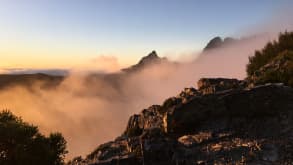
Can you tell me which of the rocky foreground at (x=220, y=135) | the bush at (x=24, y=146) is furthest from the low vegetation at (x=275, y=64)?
the bush at (x=24, y=146)

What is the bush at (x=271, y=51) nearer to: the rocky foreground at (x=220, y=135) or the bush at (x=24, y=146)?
the rocky foreground at (x=220, y=135)

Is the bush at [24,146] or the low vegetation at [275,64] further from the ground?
the low vegetation at [275,64]

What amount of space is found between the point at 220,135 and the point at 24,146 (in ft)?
55.4

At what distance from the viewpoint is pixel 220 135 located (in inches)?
958

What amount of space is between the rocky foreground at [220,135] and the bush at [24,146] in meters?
5.24

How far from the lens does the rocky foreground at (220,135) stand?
68.6 ft

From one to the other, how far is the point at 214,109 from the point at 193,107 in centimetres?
146

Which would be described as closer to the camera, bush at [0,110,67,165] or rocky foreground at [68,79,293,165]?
rocky foreground at [68,79,293,165]

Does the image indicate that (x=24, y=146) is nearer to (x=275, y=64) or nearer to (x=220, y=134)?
(x=220, y=134)

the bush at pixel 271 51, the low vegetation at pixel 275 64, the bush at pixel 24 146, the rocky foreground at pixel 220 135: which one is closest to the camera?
the rocky foreground at pixel 220 135

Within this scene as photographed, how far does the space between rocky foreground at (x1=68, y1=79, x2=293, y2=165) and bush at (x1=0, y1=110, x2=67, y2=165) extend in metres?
5.24

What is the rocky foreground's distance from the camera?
2092cm

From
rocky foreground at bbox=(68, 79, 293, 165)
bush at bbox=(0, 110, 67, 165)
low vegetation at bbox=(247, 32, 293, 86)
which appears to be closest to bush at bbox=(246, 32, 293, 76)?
low vegetation at bbox=(247, 32, 293, 86)

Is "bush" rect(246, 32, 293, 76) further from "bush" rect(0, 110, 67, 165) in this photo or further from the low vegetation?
"bush" rect(0, 110, 67, 165)
